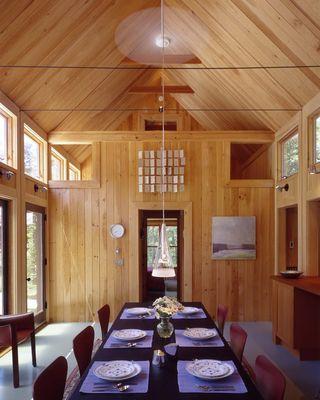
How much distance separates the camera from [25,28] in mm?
4117

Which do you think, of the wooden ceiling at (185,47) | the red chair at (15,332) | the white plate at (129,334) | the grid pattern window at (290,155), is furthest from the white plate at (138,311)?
the grid pattern window at (290,155)

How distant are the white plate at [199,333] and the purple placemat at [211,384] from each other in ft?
2.24

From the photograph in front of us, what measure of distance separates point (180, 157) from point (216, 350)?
161 inches

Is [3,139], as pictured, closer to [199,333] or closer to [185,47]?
[185,47]

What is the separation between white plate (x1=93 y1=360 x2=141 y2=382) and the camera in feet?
7.18

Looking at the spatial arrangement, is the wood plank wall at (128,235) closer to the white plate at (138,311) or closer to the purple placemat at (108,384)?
the white plate at (138,311)

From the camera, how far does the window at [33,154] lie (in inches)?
223

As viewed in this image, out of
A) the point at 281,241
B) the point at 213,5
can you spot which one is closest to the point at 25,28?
the point at 213,5

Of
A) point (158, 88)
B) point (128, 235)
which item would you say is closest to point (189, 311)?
point (128, 235)

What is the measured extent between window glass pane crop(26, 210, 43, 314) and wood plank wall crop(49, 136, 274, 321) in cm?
25

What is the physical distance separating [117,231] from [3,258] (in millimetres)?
2019

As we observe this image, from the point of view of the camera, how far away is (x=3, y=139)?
487 cm

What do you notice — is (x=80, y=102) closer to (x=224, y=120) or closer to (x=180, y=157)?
(x=180, y=157)

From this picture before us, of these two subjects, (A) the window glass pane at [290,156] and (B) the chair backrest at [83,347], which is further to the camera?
(A) the window glass pane at [290,156]
